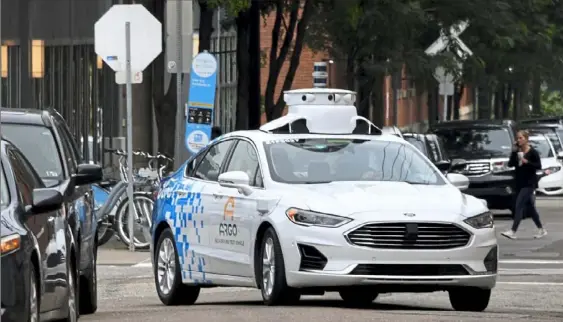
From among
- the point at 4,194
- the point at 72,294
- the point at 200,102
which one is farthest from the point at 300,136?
the point at 200,102

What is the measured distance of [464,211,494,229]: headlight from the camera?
12.9 meters

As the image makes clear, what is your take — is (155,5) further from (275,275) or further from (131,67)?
(275,275)

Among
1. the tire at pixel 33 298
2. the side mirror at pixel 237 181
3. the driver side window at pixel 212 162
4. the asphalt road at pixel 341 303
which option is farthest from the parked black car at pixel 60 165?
the tire at pixel 33 298

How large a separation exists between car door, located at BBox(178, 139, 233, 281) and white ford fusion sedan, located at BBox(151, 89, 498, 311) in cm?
1

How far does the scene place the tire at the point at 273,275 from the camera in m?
12.8

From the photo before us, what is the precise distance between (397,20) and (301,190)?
17472 mm

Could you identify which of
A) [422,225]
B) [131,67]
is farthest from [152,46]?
[422,225]

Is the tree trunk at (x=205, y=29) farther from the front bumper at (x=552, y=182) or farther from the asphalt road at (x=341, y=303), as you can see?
the front bumper at (x=552, y=182)

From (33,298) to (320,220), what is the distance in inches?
148

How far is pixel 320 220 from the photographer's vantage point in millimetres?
12555

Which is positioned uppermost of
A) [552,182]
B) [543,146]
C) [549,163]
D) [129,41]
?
[129,41]

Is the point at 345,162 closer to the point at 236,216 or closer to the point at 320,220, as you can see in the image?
the point at 236,216

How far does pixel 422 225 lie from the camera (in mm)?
12609

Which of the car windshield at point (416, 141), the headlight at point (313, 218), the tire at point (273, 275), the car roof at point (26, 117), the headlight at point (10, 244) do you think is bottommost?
the car windshield at point (416, 141)
